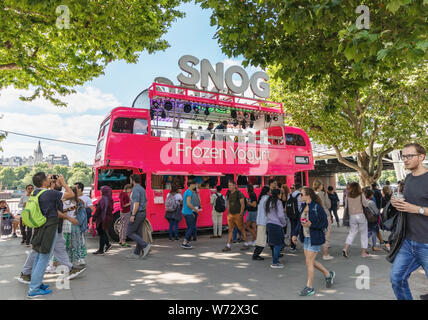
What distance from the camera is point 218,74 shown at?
447 inches

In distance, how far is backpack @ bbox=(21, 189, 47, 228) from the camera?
435 centimetres

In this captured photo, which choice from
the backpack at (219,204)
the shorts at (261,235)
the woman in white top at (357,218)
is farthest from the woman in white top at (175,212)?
the woman in white top at (357,218)

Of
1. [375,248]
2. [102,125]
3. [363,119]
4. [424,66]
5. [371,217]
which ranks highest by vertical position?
[424,66]

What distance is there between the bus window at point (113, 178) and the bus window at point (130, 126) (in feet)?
4.57

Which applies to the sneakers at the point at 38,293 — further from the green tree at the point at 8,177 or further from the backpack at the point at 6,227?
the green tree at the point at 8,177

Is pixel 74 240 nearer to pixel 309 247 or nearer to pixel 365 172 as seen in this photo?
pixel 309 247

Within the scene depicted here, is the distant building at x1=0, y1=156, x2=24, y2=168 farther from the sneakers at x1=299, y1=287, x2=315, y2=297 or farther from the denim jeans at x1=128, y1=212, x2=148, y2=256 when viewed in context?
the sneakers at x1=299, y1=287, x2=315, y2=297

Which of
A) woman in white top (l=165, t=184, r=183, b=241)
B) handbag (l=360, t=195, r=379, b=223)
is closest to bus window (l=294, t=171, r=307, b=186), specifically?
handbag (l=360, t=195, r=379, b=223)

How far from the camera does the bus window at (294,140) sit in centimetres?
1241

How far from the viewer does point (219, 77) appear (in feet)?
37.3

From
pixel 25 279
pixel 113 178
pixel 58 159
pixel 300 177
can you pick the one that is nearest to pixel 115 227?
pixel 113 178

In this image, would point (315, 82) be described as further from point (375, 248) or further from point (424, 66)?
point (424, 66)

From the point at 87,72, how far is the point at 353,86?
8150 millimetres
